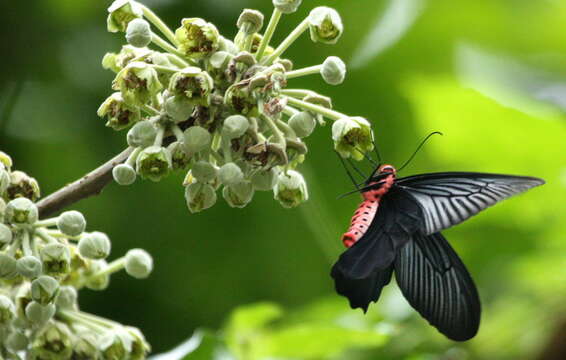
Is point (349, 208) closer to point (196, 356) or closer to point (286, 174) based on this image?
point (196, 356)

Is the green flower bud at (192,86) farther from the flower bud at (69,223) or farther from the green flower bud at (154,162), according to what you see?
the flower bud at (69,223)

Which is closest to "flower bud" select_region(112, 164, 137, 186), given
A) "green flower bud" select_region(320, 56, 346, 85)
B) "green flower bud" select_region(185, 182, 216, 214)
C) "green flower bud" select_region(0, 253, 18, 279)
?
"green flower bud" select_region(185, 182, 216, 214)

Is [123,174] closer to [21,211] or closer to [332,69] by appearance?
[21,211]

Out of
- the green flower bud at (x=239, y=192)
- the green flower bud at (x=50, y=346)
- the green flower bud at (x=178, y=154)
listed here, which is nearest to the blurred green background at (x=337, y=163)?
the green flower bud at (x=50, y=346)

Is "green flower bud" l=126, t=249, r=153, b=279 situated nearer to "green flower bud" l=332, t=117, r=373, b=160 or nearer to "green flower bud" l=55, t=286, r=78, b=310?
"green flower bud" l=55, t=286, r=78, b=310

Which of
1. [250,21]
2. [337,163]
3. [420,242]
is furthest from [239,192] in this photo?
[337,163]

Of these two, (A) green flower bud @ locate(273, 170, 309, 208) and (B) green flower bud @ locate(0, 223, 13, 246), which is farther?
(A) green flower bud @ locate(273, 170, 309, 208)

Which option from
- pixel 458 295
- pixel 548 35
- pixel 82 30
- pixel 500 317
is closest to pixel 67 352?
pixel 458 295
